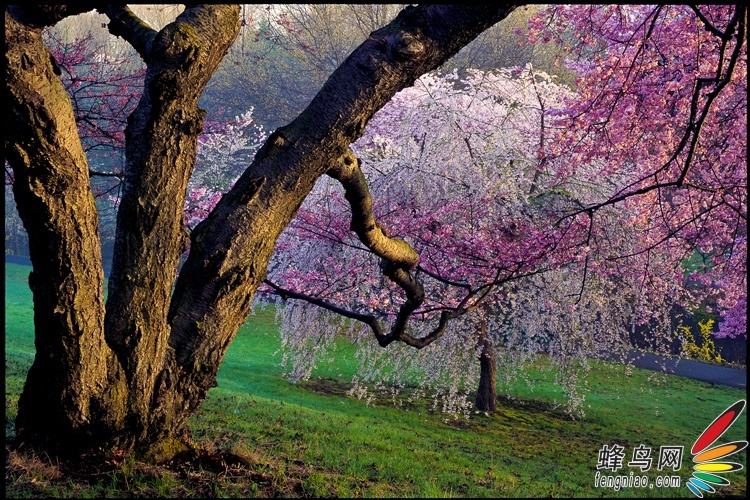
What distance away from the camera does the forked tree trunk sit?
10946mm

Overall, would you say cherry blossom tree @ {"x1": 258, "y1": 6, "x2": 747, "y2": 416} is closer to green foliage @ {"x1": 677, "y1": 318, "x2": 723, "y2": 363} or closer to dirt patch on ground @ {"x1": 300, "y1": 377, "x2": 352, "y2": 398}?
dirt patch on ground @ {"x1": 300, "y1": 377, "x2": 352, "y2": 398}

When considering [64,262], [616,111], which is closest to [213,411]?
[64,262]

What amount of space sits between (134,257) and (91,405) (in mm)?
892

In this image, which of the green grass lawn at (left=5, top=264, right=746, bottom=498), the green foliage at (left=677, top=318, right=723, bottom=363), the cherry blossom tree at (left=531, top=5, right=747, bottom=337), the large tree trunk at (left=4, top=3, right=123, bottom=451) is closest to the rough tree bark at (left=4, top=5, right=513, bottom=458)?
the large tree trunk at (left=4, top=3, right=123, bottom=451)

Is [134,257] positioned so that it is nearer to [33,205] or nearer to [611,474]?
[33,205]

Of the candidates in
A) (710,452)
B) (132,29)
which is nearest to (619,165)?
(710,452)

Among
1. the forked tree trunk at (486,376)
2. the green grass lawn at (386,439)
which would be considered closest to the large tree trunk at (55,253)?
the green grass lawn at (386,439)

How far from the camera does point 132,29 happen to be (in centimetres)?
431

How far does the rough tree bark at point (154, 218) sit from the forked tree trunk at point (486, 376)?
23.8ft

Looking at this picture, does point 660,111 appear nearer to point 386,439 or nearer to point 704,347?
point 386,439

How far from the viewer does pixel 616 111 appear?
9141mm

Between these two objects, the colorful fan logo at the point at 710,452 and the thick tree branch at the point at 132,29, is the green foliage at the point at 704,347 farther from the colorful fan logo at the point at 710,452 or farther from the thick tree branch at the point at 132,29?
the thick tree branch at the point at 132,29

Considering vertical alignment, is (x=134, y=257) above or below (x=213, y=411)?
above

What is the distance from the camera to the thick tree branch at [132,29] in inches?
163
